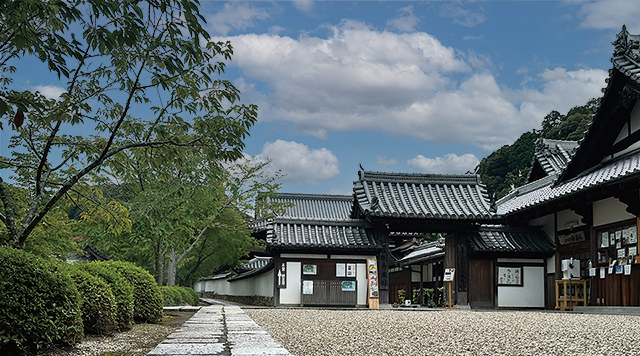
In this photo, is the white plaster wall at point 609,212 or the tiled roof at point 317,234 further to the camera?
the tiled roof at point 317,234

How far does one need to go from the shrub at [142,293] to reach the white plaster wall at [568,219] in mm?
13212

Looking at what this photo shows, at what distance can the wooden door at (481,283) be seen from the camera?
18877 millimetres

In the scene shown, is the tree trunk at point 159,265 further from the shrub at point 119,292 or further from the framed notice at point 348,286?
the shrub at point 119,292

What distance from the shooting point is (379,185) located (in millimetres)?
20438

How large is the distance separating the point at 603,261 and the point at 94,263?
537 inches

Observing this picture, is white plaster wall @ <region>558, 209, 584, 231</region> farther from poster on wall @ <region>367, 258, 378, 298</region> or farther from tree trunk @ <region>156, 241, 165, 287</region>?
tree trunk @ <region>156, 241, 165, 287</region>

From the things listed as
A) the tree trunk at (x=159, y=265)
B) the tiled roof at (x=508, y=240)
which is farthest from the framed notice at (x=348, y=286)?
the tree trunk at (x=159, y=265)

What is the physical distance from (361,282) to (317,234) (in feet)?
7.60

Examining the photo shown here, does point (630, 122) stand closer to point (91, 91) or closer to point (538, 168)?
point (538, 168)

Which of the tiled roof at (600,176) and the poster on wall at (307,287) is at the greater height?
the tiled roof at (600,176)

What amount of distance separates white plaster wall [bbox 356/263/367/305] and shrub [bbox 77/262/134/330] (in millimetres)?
12603

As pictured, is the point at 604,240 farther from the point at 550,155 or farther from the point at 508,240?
the point at 550,155

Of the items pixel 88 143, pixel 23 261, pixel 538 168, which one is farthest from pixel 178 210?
pixel 538 168

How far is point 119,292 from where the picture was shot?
7059mm
